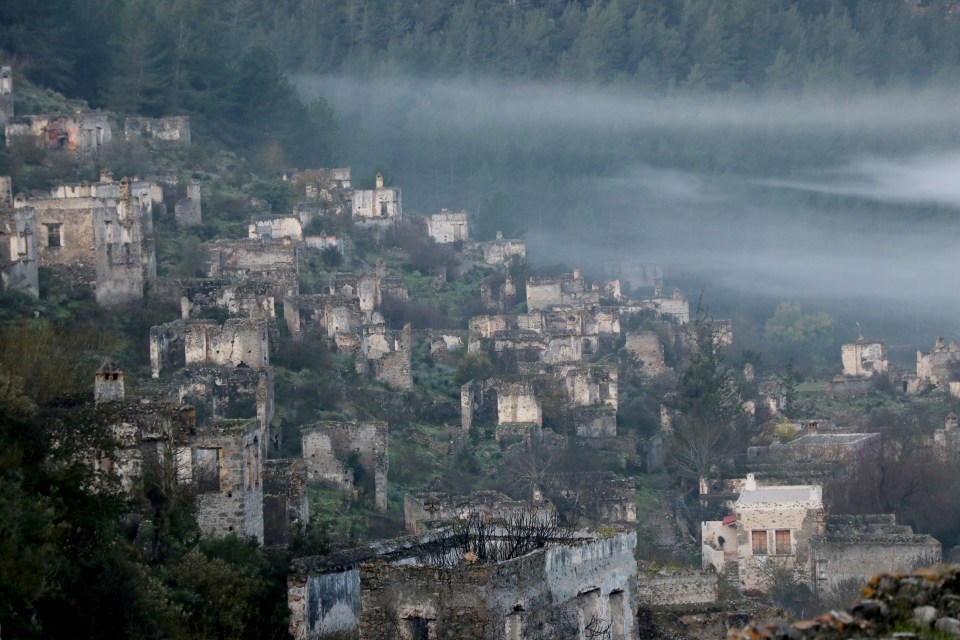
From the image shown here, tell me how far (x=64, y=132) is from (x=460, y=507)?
32.4 m

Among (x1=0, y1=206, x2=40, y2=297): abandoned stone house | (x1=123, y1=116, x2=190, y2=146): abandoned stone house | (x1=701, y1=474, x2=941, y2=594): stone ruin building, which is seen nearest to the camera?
(x1=701, y1=474, x2=941, y2=594): stone ruin building

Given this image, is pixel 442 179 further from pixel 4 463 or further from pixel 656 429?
pixel 4 463

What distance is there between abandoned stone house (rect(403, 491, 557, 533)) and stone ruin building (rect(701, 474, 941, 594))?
201 inches

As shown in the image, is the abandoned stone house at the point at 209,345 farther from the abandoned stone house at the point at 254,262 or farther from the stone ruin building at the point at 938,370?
the stone ruin building at the point at 938,370

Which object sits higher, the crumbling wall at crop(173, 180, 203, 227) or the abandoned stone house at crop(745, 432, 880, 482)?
the crumbling wall at crop(173, 180, 203, 227)

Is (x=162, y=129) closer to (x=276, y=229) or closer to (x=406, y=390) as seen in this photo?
(x=276, y=229)

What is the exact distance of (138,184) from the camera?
68.2 m

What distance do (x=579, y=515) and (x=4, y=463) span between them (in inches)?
954

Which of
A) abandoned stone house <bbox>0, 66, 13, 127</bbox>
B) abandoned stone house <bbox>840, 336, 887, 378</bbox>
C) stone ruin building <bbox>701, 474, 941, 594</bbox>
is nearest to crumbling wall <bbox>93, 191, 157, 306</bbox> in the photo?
abandoned stone house <bbox>0, 66, 13, 127</bbox>

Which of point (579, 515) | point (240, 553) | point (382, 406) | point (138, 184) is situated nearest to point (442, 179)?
point (138, 184)

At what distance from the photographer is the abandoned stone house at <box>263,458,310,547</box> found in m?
35.0

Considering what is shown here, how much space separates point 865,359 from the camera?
8431 cm

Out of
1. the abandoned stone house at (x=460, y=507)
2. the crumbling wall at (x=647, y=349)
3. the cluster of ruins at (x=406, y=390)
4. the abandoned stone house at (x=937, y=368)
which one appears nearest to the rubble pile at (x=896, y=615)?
the cluster of ruins at (x=406, y=390)

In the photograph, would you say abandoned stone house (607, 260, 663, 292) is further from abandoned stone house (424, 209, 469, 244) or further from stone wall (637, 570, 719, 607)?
stone wall (637, 570, 719, 607)
